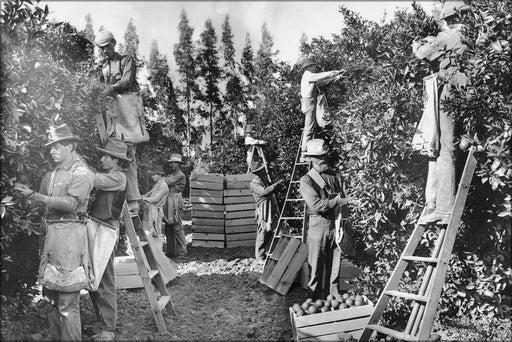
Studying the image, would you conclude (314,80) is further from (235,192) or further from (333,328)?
(235,192)

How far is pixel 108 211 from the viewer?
5.84m

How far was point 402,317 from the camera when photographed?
20.5 ft

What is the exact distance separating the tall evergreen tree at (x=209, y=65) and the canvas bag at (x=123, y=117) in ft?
52.3

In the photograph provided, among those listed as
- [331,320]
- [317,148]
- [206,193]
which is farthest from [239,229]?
[331,320]

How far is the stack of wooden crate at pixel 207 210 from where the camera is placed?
14.5 meters

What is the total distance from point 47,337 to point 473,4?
6.29m

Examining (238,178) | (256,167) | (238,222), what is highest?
(256,167)

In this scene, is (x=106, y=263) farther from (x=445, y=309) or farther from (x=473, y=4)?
(x=473, y=4)

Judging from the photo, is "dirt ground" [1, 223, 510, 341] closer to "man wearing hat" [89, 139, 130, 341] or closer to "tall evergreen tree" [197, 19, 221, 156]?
"man wearing hat" [89, 139, 130, 341]

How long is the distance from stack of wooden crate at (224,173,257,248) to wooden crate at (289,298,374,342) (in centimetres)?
893

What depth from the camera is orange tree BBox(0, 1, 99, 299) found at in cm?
464

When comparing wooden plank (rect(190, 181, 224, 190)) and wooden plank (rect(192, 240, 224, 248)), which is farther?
wooden plank (rect(190, 181, 224, 190))

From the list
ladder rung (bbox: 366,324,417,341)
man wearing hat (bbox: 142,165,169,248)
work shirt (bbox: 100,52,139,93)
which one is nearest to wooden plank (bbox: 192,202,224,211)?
man wearing hat (bbox: 142,165,169,248)

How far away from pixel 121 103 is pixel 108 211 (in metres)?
1.70
